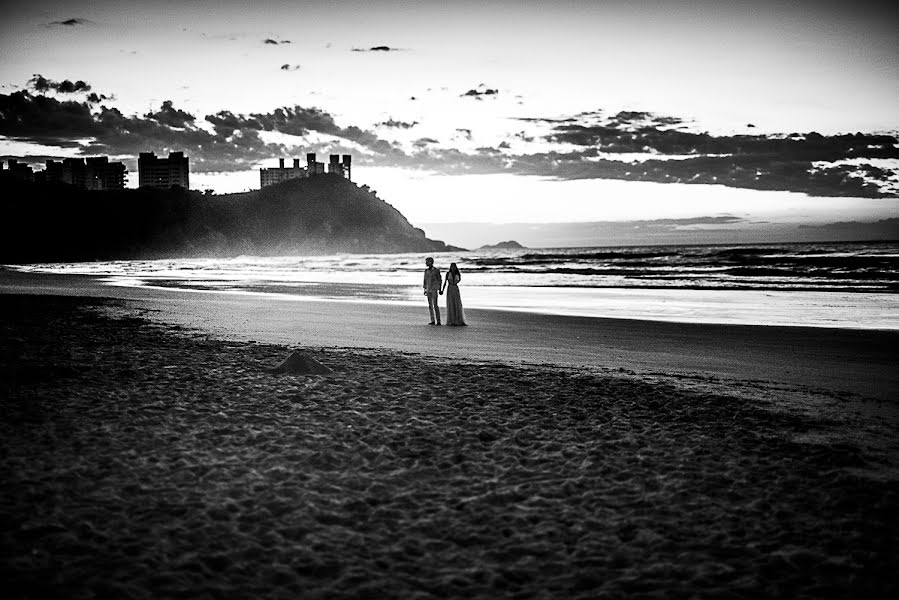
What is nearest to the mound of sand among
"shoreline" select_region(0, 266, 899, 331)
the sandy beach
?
the sandy beach

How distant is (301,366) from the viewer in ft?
34.6

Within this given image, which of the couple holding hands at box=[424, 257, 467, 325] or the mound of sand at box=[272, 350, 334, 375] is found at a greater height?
the couple holding hands at box=[424, 257, 467, 325]

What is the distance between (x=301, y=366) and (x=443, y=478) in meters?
5.26

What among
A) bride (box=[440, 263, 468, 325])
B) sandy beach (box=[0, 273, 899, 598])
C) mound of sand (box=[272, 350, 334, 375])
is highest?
bride (box=[440, 263, 468, 325])

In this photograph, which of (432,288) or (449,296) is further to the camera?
(432,288)

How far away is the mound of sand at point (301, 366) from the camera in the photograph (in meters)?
10.5

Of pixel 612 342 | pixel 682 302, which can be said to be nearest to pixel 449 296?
pixel 612 342

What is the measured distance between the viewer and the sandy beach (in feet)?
13.5

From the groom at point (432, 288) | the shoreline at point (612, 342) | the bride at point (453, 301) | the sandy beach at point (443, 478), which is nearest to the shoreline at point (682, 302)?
the shoreline at point (612, 342)

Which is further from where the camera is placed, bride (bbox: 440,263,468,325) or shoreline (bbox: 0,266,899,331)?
shoreline (bbox: 0,266,899,331)

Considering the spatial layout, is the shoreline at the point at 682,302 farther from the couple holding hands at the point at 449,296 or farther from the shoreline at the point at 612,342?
the couple holding hands at the point at 449,296

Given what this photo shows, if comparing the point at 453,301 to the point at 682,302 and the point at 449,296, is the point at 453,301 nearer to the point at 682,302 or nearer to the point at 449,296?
the point at 449,296

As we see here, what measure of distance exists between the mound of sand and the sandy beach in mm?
224

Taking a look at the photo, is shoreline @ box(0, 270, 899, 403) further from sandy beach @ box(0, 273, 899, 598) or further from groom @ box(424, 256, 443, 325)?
groom @ box(424, 256, 443, 325)
